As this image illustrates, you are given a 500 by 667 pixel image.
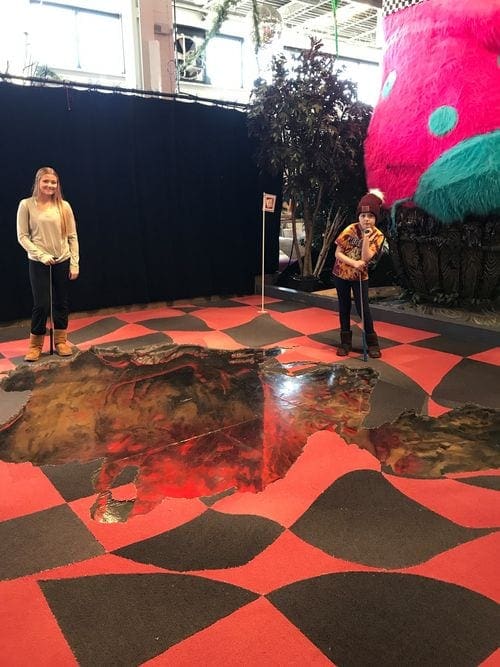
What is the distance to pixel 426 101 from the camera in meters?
4.68

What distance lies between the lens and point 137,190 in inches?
226

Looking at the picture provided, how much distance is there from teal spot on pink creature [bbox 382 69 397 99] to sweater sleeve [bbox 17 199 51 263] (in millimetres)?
3325

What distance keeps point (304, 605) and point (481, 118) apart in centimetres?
410

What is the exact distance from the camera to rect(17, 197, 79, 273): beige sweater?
3.94 metres

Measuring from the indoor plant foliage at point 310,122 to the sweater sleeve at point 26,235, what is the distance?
2.91 meters

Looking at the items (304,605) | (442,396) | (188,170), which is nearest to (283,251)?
(188,170)

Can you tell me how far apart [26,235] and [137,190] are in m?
1.99

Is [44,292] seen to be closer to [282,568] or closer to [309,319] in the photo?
[309,319]

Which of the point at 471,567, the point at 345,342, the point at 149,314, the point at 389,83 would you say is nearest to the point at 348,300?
the point at 345,342

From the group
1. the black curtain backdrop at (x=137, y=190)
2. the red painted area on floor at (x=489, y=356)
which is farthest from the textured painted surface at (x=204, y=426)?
the black curtain backdrop at (x=137, y=190)

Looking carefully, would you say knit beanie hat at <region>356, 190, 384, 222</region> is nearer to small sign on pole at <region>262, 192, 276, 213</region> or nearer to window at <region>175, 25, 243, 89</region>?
small sign on pole at <region>262, 192, 276, 213</region>

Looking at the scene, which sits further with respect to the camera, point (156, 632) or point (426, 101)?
point (426, 101)

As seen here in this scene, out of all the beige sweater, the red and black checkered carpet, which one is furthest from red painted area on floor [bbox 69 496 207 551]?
the beige sweater

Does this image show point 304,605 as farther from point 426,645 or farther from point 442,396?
point 442,396
